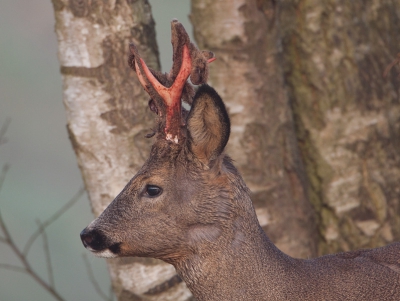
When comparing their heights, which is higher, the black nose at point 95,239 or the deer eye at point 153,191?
the deer eye at point 153,191

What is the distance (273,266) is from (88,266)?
323 cm

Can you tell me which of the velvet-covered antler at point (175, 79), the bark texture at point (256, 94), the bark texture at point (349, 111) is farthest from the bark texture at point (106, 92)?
the bark texture at point (349, 111)

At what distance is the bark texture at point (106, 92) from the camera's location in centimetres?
428

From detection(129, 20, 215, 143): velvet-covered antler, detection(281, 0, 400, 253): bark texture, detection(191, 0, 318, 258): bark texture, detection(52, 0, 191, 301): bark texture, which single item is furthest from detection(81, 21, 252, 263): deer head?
detection(281, 0, 400, 253): bark texture

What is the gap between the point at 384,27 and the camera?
559 cm

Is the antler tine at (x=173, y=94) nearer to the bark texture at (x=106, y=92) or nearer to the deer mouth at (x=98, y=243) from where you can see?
the deer mouth at (x=98, y=243)

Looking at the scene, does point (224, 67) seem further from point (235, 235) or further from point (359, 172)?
point (235, 235)

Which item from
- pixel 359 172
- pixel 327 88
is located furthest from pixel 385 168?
pixel 327 88

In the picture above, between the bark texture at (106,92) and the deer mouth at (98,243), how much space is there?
1.25 metres

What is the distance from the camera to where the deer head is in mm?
3100

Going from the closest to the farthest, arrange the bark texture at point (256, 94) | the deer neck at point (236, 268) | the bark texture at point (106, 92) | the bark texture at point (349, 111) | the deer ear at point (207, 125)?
the deer ear at point (207, 125) < the deer neck at point (236, 268) < the bark texture at point (106, 92) < the bark texture at point (256, 94) < the bark texture at point (349, 111)

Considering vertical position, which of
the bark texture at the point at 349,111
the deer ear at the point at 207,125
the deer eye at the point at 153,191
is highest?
the deer ear at the point at 207,125

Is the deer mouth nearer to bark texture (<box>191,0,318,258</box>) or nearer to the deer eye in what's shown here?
the deer eye

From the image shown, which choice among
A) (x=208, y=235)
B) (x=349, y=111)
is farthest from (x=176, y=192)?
(x=349, y=111)
